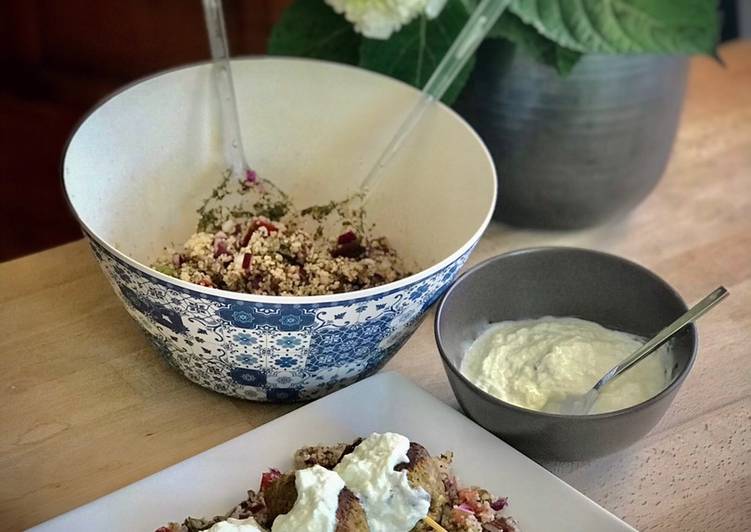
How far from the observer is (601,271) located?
85cm

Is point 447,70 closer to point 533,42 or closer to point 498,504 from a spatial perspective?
point 533,42

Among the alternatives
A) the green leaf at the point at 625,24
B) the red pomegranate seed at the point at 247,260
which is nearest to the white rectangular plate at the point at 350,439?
the red pomegranate seed at the point at 247,260

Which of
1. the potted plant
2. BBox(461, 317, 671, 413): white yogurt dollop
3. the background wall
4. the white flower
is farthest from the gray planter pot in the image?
the background wall

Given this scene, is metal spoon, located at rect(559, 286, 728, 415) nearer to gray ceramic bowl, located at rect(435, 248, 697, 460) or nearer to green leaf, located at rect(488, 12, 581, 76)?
gray ceramic bowl, located at rect(435, 248, 697, 460)

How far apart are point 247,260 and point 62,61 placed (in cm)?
115

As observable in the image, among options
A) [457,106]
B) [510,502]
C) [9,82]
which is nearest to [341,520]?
[510,502]

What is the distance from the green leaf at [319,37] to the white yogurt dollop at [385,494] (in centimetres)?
49

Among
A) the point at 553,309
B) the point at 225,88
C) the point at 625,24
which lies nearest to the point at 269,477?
the point at 553,309

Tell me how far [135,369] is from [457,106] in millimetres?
416

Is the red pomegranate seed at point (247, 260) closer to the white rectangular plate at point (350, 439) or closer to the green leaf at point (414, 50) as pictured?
the white rectangular plate at point (350, 439)

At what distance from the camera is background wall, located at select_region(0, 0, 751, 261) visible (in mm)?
1660

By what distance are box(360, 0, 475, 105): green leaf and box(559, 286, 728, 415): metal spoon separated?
0.33m

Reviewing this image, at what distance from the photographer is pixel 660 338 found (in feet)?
2.49

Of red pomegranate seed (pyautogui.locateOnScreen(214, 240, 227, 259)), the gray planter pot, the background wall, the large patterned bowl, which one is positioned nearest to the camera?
the large patterned bowl
